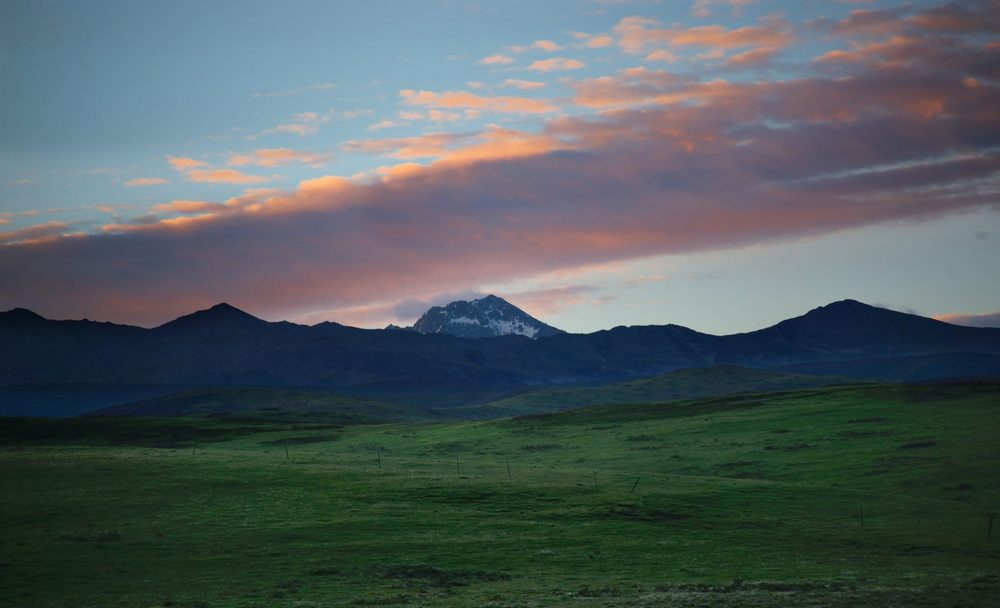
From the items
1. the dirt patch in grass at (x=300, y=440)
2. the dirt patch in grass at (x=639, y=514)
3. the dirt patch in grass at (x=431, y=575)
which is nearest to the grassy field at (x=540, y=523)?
the dirt patch in grass at (x=431, y=575)

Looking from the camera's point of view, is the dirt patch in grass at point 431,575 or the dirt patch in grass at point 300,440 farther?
the dirt patch in grass at point 300,440

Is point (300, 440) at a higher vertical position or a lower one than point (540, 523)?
higher

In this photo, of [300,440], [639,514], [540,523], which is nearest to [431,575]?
[540,523]

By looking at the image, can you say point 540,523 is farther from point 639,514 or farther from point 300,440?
point 300,440

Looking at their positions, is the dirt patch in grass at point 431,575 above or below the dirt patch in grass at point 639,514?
above

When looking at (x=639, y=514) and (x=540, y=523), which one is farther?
(x=639, y=514)

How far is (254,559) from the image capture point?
165ft

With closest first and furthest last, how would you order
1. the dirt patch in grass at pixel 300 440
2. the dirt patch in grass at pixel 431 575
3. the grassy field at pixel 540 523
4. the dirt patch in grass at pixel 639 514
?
the grassy field at pixel 540 523 → the dirt patch in grass at pixel 431 575 → the dirt patch in grass at pixel 639 514 → the dirt patch in grass at pixel 300 440

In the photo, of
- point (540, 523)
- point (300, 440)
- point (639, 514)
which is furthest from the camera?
point (300, 440)

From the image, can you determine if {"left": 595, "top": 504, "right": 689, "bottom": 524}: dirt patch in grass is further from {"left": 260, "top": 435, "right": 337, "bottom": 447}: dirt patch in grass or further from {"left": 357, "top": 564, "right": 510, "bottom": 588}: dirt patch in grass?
{"left": 260, "top": 435, "right": 337, "bottom": 447}: dirt patch in grass

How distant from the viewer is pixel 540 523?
62531 millimetres

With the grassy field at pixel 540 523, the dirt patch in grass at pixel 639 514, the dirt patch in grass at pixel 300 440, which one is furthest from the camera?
the dirt patch in grass at pixel 300 440

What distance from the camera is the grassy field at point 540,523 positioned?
142ft

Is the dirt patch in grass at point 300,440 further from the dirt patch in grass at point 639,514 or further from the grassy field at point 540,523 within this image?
the dirt patch in grass at point 639,514
